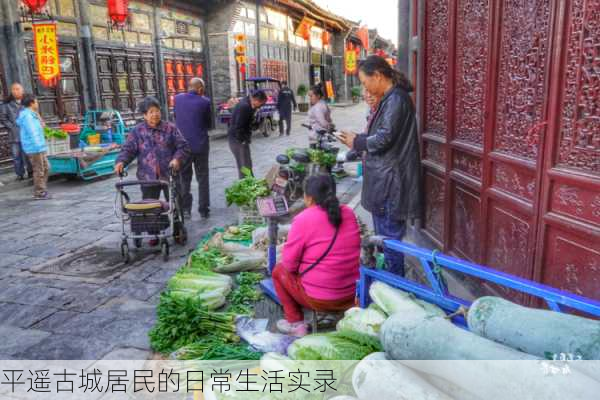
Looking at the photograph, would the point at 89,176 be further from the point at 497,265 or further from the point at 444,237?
the point at 497,265

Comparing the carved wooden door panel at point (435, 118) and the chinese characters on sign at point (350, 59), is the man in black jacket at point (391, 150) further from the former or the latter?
the chinese characters on sign at point (350, 59)

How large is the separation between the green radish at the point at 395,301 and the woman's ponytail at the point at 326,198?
1.84 ft

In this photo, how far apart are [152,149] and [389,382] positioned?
4712 mm

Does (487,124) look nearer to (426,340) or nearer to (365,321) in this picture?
(365,321)

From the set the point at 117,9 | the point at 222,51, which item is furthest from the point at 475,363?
the point at 222,51

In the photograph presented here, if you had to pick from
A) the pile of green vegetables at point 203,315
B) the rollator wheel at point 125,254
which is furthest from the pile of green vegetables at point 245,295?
the rollator wheel at point 125,254

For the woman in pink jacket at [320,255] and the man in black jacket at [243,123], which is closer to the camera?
the woman in pink jacket at [320,255]

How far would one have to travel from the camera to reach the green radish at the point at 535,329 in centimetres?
179

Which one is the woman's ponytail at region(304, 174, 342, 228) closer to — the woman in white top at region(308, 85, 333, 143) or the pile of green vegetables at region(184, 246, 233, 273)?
the pile of green vegetables at region(184, 246, 233, 273)

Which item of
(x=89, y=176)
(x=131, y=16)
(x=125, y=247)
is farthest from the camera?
(x=131, y=16)

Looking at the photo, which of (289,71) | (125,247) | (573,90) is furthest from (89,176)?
(289,71)

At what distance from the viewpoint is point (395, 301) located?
271cm

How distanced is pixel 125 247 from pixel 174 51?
13.0 metres

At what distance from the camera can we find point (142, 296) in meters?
4.55
